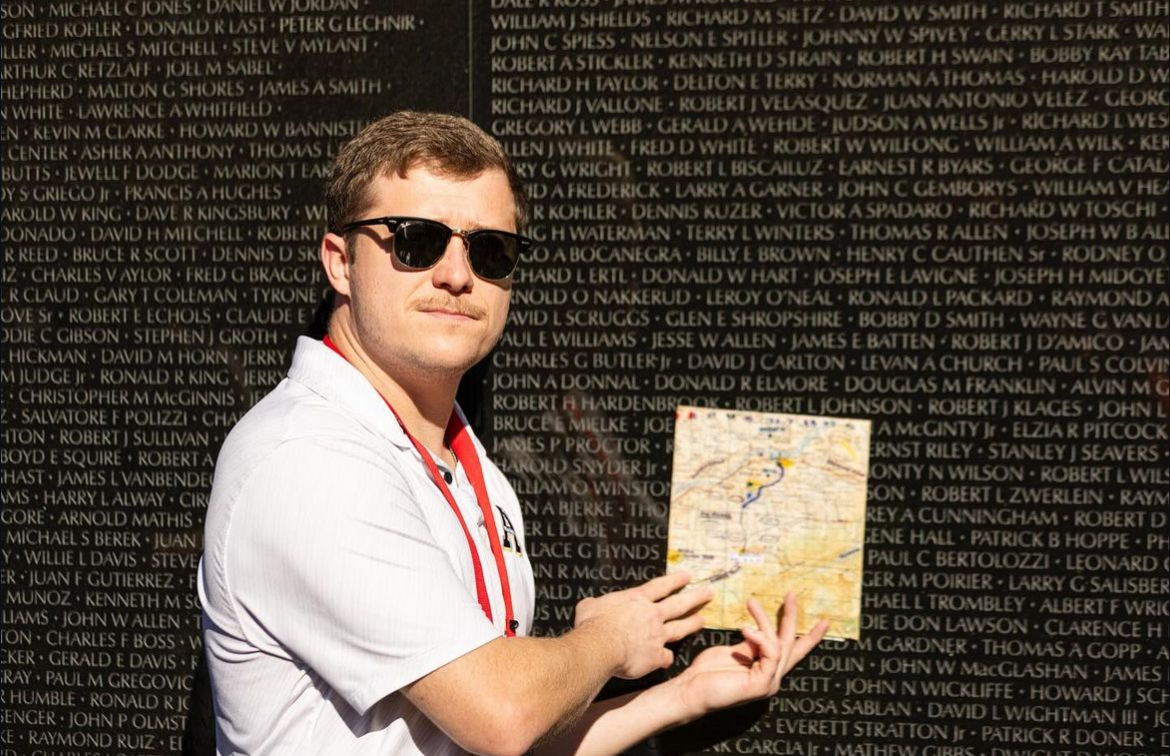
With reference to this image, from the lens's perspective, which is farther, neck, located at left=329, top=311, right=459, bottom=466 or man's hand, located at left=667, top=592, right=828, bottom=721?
man's hand, located at left=667, top=592, right=828, bottom=721

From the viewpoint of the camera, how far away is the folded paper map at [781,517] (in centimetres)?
338

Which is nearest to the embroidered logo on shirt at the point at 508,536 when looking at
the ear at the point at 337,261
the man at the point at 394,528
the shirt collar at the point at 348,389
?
the man at the point at 394,528

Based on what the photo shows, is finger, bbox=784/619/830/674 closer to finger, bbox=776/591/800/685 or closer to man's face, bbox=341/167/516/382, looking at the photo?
finger, bbox=776/591/800/685

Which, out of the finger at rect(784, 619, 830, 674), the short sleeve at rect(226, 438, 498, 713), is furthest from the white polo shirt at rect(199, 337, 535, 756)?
the finger at rect(784, 619, 830, 674)

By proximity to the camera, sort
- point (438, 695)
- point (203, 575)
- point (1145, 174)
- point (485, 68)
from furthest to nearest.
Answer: point (485, 68) → point (1145, 174) → point (203, 575) → point (438, 695)

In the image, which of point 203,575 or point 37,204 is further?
point 37,204

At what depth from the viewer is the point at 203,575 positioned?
7.73 ft

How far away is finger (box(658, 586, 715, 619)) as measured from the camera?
3160 mm

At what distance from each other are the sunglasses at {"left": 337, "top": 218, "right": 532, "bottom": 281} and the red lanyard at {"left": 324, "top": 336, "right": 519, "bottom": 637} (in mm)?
290

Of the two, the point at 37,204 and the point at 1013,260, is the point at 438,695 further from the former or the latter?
the point at 37,204

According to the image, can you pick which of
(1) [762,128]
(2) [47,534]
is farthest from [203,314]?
(1) [762,128]

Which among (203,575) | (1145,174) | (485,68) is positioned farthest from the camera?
(485,68)

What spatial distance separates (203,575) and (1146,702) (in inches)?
111

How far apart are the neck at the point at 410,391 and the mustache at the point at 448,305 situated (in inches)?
6.7
